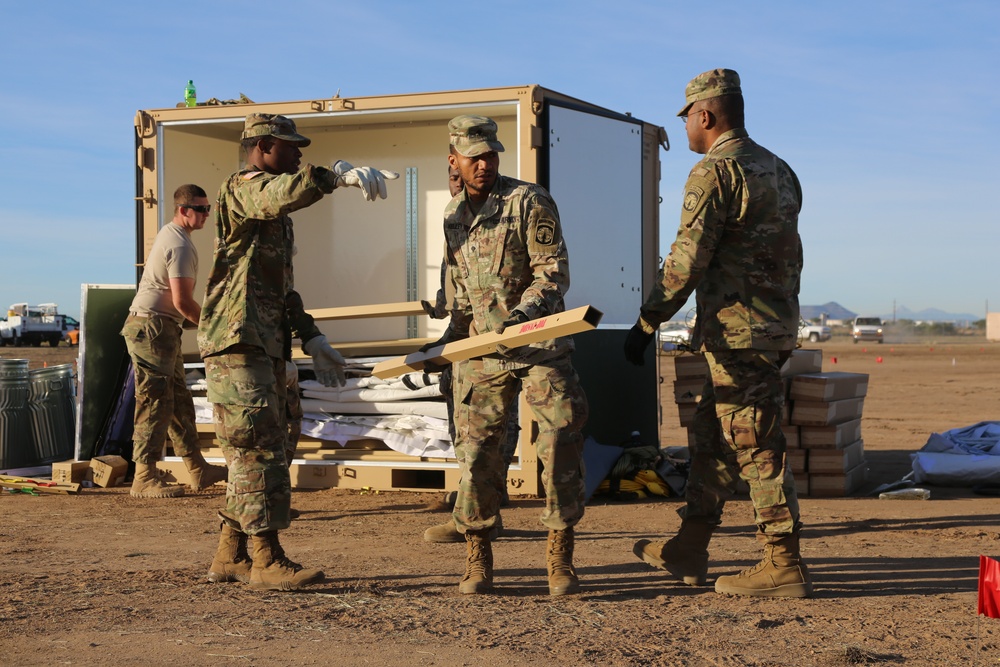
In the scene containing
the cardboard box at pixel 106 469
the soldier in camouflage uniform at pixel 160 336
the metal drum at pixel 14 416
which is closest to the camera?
the soldier in camouflage uniform at pixel 160 336

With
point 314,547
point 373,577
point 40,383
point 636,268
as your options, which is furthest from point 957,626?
point 40,383

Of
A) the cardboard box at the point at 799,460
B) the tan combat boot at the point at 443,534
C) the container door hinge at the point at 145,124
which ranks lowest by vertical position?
the tan combat boot at the point at 443,534

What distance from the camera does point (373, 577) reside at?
489 centimetres

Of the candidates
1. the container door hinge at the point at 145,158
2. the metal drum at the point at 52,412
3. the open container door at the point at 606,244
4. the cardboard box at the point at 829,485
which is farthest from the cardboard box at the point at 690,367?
the metal drum at the point at 52,412

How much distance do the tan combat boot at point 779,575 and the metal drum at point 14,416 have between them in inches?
246

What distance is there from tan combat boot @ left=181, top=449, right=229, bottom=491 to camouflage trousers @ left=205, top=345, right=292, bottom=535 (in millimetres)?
3287

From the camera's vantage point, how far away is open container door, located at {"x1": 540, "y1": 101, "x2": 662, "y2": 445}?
7.31 m

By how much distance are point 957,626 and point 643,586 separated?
127cm

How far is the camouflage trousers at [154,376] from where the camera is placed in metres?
7.36

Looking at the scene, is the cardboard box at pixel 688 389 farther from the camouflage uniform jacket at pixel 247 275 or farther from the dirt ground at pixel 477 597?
the camouflage uniform jacket at pixel 247 275

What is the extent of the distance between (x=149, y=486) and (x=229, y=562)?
3.18 m

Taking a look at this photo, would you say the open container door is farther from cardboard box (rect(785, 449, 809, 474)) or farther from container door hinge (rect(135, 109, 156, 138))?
container door hinge (rect(135, 109, 156, 138))

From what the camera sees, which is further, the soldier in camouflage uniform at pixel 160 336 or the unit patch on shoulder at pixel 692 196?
the soldier in camouflage uniform at pixel 160 336

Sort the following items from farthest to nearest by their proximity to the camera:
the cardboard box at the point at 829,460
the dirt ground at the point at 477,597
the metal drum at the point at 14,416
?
the metal drum at the point at 14,416 < the cardboard box at the point at 829,460 < the dirt ground at the point at 477,597
